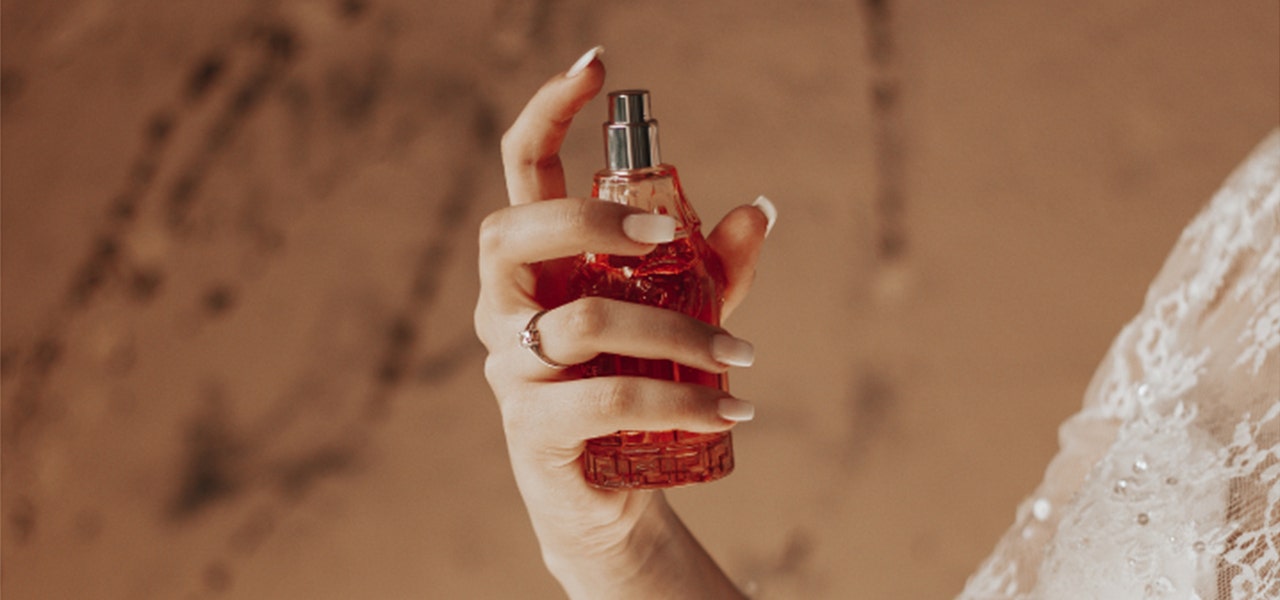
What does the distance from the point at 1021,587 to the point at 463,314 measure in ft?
1.87

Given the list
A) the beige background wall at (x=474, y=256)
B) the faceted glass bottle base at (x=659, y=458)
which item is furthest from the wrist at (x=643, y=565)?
the beige background wall at (x=474, y=256)

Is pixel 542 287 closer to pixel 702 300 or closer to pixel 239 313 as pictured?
pixel 702 300

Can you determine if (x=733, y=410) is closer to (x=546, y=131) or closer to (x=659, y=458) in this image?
(x=659, y=458)

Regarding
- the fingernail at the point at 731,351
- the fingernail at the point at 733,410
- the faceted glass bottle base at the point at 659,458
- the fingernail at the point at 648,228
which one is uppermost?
the fingernail at the point at 648,228

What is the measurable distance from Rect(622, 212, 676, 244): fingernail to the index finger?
0.31ft

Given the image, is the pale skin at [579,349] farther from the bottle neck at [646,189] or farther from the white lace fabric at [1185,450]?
the white lace fabric at [1185,450]

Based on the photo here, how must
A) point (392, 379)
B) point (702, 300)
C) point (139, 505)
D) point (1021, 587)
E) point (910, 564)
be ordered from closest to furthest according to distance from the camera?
point (702, 300) < point (1021, 587) < point (139, 505) < point (392, 379) < point (910, 564)

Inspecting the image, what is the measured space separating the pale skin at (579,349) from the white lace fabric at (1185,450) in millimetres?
289

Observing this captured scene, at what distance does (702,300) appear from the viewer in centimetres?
62

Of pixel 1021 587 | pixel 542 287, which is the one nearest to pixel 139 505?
pixel 542 287

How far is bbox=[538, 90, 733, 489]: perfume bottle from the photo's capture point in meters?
0.59

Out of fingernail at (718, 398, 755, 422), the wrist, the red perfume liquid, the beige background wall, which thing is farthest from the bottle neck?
the beige background wall

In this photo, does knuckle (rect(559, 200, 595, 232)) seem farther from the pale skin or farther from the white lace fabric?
the white lace fabric

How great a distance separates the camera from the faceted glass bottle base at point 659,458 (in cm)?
61
